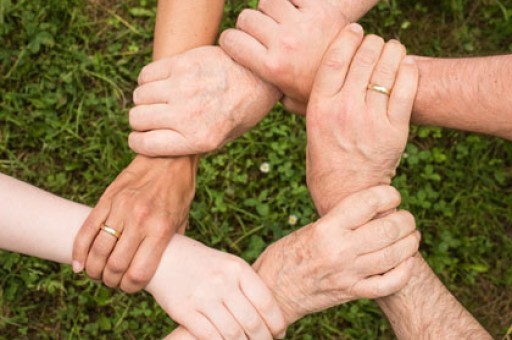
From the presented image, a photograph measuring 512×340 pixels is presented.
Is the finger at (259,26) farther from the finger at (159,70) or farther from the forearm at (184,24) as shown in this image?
the finger at (159,70)

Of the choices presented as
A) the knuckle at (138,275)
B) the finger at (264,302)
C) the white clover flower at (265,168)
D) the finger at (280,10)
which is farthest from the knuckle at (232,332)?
the white clover flower at (265,168)

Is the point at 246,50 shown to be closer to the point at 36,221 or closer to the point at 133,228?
the point at 133,228

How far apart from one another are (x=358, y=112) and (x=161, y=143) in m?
0.80

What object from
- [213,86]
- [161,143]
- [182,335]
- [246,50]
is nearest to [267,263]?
[182,335]

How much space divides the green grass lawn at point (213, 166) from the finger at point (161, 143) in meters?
0.93

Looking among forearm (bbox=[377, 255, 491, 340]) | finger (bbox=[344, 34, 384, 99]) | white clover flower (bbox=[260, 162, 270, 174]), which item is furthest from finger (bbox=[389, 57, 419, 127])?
white clover flower (bbox=[260, 162, 270, 174])

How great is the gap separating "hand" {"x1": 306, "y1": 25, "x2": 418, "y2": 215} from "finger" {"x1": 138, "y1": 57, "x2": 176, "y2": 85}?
0.62 m

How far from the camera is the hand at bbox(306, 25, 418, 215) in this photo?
7.72 feet

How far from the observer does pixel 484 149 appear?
3.51m

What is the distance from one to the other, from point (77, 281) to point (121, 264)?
1.13 meters

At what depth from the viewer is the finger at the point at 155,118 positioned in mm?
2504

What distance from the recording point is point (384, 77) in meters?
2.36

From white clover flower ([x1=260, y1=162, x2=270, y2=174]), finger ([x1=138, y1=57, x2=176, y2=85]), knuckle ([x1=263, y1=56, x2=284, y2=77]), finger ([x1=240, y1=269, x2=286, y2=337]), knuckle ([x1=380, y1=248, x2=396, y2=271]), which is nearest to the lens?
knuckle ([x1=380, y1=248, x2=396, y2=271])

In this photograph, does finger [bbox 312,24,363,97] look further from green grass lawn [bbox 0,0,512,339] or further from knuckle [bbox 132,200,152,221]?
green grass lawn [bbox 0,0,512,339]
